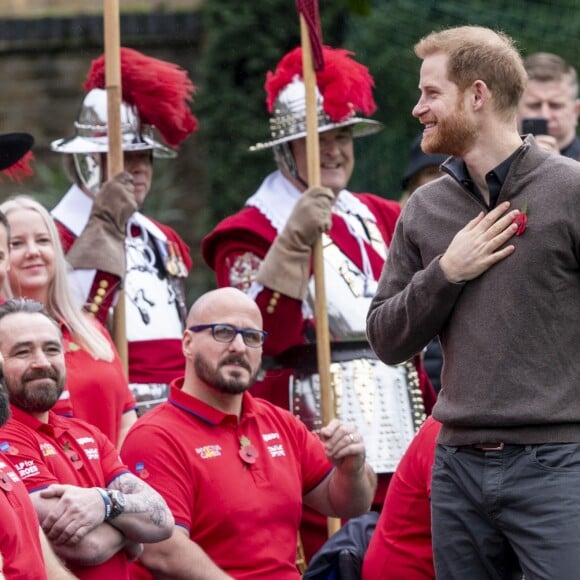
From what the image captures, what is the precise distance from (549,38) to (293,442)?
490 centimetres

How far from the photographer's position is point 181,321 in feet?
21.9

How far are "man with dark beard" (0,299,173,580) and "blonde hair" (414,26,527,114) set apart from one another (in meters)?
1.51

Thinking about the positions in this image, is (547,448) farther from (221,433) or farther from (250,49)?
(250,49)

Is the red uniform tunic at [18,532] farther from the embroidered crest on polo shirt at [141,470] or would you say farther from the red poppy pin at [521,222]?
the red poppy pin at [521,222]

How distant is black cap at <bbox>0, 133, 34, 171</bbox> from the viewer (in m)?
5.74

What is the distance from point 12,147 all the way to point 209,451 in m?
1.26

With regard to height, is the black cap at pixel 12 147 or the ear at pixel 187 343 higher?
the black cap at pixel 12 147

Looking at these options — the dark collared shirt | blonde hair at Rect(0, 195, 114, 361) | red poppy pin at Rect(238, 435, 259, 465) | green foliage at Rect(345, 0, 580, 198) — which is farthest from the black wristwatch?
green foliage at Rect(345, 0, 580, 198)

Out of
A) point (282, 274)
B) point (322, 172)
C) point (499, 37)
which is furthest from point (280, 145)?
point (499, 37)

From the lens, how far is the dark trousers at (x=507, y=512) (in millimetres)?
4207

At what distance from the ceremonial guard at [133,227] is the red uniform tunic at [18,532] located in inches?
74.4

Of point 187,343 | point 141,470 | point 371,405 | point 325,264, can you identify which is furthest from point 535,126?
point 141,470

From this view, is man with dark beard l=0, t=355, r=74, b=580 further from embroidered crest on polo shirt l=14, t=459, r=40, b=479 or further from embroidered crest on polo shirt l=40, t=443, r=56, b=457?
embroidered crest on polo shirt l=40, t=443, r=56, b=457

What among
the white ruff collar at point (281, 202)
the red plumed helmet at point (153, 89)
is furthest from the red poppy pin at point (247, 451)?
the red plumed helmet at point (153, 89)
